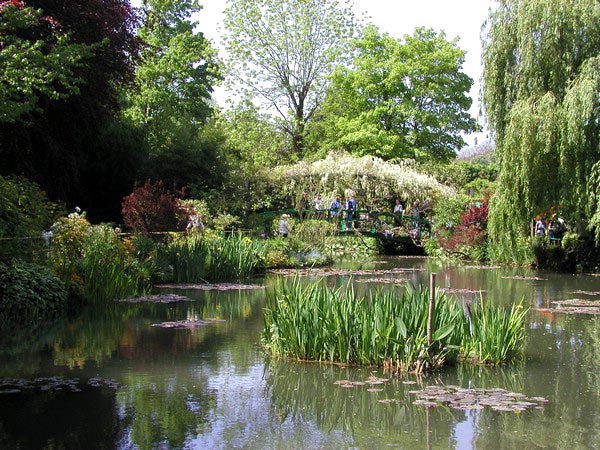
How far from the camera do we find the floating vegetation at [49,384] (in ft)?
25.1

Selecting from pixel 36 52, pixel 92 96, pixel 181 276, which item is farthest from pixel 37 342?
pixel 92 96

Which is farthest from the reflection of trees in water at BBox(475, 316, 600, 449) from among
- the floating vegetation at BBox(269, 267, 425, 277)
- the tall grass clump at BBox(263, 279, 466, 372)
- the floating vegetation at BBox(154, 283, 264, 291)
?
the floating vegetation at BBox(269, 267, 425, 277)

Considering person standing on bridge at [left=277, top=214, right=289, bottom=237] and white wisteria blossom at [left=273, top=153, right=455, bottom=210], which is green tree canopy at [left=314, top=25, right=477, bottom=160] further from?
person standing on bridge at [left=277, top=214, right=289, bottom=237]

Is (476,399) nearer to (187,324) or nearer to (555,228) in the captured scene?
(187,324)

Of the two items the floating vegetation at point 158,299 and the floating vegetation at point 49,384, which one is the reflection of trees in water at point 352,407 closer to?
the floating vegetation at point 49,384

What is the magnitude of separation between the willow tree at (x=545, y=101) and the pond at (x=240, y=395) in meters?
8.31

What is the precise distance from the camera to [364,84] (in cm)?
4103

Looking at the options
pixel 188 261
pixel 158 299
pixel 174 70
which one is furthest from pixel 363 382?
pixel 174 70

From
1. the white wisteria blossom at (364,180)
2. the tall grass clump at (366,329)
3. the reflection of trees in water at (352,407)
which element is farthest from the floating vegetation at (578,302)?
the white wisteria blossom at (364,180)

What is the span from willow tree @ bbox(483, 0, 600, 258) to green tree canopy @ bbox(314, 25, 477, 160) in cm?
1835

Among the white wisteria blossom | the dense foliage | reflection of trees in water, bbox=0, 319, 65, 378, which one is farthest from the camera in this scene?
the white wisteria blossom

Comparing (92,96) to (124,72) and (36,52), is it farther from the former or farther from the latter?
(36,52)

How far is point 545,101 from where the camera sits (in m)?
19.2

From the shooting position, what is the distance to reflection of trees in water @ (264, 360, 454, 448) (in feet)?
20.9
